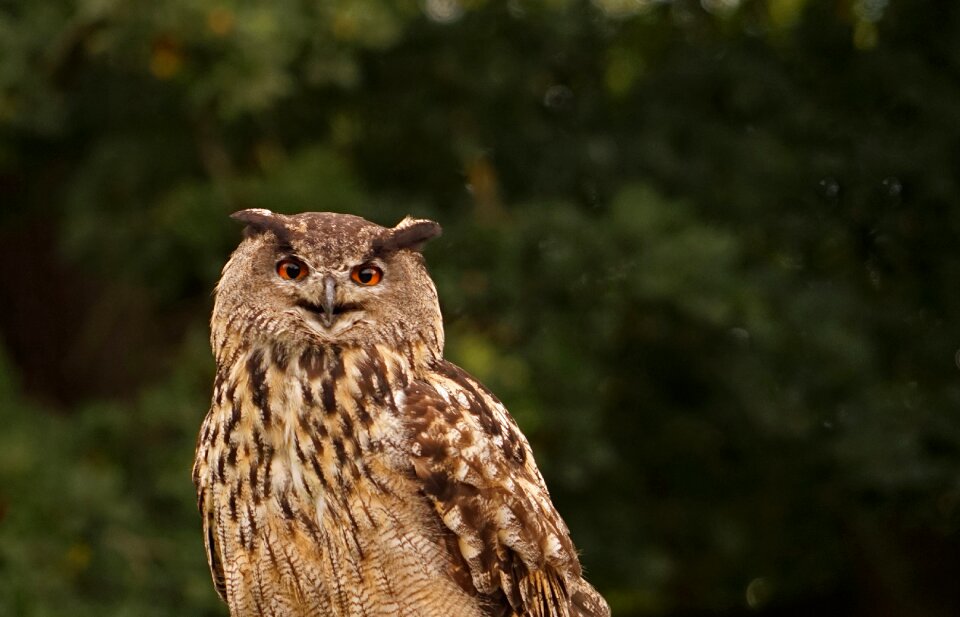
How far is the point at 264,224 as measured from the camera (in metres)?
2.93

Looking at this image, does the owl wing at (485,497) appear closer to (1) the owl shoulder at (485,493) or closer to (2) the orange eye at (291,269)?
(1) the owl shoulder at (485,493)

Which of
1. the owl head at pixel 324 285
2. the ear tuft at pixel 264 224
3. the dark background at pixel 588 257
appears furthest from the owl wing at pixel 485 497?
the dark background at pixel 588 257

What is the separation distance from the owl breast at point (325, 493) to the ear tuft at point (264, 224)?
230mm

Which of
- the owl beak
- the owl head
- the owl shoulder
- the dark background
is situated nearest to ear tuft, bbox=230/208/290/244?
the owl head

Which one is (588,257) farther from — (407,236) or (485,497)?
(485,497)

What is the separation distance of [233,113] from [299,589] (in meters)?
2.48

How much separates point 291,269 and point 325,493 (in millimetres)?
452

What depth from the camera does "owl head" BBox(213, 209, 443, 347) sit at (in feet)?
9.29

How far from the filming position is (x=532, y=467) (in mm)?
3027

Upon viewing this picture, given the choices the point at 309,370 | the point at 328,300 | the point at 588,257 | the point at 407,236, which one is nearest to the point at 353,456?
the point at 309,370

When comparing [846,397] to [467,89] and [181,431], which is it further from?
[181,431]

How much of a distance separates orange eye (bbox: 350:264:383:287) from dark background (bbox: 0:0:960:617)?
213 cm

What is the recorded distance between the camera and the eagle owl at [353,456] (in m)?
2.76

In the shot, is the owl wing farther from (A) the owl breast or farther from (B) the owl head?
(B) the owl head
